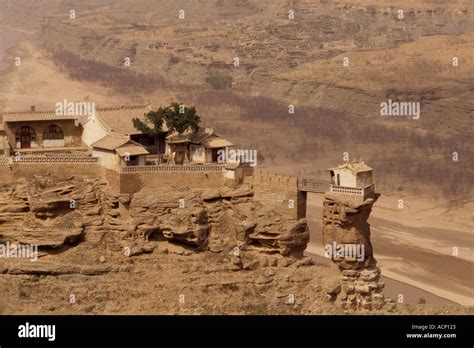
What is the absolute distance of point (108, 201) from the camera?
58438 mm

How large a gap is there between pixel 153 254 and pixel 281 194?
618cm

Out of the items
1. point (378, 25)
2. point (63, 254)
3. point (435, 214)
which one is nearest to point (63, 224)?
point (63, 254)

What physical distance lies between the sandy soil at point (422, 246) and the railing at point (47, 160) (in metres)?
18.5

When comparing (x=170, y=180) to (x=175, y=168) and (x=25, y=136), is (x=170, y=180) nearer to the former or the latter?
(x=175, y=168)

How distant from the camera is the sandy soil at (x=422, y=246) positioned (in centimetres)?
7262

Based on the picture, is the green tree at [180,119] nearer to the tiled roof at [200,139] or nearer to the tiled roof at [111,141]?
the tiled roof at [200,139]

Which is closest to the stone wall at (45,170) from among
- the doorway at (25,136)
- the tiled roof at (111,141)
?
the tiled roof at (111,141)

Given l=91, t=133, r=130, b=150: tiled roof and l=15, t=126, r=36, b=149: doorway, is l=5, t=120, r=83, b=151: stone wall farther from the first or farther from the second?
l=91, t=133, r=130, b=150: tiled roof

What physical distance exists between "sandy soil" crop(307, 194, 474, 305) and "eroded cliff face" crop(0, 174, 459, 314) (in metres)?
15.3

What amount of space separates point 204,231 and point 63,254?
6268 mm

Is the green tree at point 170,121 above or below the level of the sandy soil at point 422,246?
above

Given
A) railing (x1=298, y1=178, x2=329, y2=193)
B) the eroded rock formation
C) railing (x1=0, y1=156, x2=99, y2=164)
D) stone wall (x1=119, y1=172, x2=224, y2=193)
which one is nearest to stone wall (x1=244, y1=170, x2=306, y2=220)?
railing (x1=298, y1=178, x2=329, y2=193)

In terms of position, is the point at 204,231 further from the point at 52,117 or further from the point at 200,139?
the point at 52,117

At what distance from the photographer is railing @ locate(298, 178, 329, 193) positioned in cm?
5599
